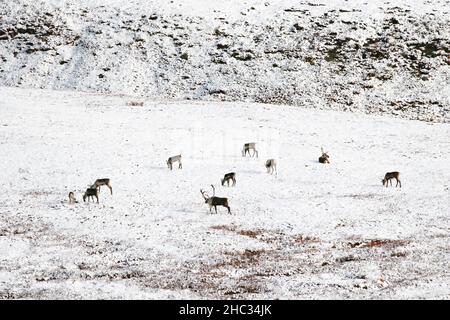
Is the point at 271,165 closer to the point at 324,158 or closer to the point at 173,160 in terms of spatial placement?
the point at 324,158

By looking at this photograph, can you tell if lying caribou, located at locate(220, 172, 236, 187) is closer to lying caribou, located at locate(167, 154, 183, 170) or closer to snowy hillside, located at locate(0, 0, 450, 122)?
lying caribou, located at locate(167, 154, 183, 170)

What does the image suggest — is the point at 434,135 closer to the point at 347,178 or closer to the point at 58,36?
the point at 347,178

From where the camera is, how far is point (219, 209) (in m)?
27.7

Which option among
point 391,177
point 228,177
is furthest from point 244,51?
point 391,177

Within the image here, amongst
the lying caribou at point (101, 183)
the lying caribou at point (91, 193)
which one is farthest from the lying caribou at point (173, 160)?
the lying caribou at point (91, 193)

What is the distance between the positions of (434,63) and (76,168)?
1863 inches

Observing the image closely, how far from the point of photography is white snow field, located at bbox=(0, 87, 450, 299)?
18.0 metres

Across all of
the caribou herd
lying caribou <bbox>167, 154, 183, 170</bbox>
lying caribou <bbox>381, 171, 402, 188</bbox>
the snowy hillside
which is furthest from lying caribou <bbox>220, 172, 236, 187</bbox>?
the snowy hillside

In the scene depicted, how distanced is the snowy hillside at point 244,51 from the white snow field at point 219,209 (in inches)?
389

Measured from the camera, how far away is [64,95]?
2298 inches

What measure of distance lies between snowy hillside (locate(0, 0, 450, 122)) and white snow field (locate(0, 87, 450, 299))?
9.87 metres

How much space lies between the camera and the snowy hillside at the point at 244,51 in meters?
60.8

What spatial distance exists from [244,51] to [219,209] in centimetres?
4462

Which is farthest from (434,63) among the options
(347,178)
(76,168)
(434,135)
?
(76,168)
